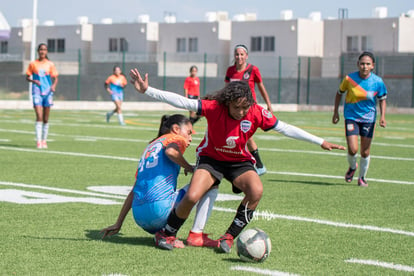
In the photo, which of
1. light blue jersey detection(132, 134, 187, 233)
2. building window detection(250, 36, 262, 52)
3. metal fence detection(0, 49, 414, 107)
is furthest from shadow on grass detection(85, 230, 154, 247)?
building window detection(250, 36, 262, 52)

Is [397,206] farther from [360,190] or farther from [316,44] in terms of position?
[316,44]

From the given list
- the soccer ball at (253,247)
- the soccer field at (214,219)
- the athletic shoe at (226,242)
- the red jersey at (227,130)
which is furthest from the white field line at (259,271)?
the red jersey at (227,130)

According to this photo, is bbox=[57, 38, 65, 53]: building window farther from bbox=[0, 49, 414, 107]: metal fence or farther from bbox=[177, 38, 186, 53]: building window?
bbox=[177, 38, 186, 53]: building window

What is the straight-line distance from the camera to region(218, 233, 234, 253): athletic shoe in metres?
7.21

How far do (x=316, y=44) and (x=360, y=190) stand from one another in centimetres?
6401

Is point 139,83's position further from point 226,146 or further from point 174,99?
point 226,146

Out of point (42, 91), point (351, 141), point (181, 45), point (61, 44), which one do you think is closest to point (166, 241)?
point (351, 141)

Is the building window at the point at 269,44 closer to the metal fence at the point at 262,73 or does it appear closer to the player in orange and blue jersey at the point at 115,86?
the metal fence at the point at 262,73

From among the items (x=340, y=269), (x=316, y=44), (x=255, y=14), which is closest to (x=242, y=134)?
(x=340, y=269)

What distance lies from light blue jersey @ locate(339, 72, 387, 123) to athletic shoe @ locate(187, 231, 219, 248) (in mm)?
5984

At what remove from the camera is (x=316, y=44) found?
7494 centimetres

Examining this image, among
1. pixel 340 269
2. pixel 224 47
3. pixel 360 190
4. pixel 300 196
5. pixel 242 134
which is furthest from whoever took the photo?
pixel 224 47

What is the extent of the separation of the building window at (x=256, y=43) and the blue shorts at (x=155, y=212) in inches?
2743

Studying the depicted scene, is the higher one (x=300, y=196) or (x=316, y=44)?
(x=316, y=44)
